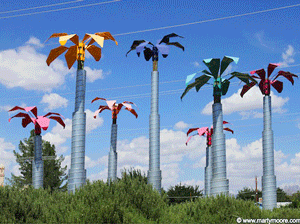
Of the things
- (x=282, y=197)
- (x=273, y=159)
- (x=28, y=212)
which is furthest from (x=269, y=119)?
(x=282, y=197)

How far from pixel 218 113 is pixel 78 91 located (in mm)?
6623

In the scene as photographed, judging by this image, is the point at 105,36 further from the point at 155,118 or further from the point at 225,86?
the point at 225,86

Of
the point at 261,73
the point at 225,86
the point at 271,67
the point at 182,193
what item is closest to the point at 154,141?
the point at 225,86

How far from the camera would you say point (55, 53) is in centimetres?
2086

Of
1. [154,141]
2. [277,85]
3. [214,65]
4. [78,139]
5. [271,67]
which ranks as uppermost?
[271,67]

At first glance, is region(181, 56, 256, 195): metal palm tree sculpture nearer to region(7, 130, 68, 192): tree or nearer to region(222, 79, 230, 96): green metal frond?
region(222, 79, 230, 96): green metal frond

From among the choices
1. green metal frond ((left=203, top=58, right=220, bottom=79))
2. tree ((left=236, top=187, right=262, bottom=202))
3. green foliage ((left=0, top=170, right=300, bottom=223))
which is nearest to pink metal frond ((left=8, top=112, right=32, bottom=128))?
green foliage ((left=0, top=170, right=300, bottom=223))

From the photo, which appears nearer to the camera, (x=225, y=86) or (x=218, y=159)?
(x=218, y=159)

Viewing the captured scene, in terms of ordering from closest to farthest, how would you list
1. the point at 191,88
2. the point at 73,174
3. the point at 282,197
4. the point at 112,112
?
1. the point at 73,174
2. the point at 191,88
3. the point at 112,112
4. the point at 282,197

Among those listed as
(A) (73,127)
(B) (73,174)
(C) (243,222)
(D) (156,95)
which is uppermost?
(D) (156,95)

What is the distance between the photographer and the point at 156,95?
818 inches

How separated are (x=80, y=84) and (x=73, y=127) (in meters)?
2.09

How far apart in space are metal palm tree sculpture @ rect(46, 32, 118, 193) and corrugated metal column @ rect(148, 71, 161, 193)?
3391mm

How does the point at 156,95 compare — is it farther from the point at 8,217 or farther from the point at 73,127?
the point at 8,217
